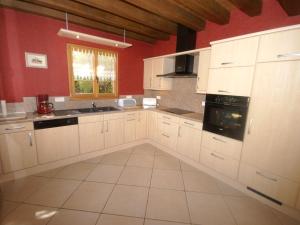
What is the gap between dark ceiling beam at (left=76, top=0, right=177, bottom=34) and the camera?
2117 millimetres

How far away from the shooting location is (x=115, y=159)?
2.98m

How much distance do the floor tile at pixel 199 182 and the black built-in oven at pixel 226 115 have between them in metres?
0.77

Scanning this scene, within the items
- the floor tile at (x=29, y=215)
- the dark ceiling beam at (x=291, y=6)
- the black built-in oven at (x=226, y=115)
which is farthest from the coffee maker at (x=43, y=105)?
the dark ceiling beam at (x=291, y=6)

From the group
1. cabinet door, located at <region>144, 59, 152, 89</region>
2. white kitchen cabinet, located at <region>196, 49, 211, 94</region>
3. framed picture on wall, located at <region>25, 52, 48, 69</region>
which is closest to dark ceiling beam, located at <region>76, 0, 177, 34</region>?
white kitchen cabinet, located at <region>196, 49, 211, 94</region>

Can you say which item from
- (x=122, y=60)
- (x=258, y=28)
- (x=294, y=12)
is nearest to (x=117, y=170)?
(x=122, y=60)

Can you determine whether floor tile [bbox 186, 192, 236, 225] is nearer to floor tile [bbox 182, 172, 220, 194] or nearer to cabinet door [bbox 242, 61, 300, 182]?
floor tile [bbox 182, 172, 220, 194]

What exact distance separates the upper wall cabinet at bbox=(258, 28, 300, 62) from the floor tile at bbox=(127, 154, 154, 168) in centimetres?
231

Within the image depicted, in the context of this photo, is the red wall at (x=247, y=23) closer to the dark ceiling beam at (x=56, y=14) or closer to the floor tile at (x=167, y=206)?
the dark ceiling beam at (x=56, y=14)

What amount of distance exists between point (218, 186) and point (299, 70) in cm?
176

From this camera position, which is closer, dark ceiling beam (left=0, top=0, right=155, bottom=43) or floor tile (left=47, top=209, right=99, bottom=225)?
floor tile (left=47, top=209, right=99, bottom=225)

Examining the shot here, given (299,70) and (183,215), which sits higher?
(299,70)

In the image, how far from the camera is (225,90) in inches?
87.0

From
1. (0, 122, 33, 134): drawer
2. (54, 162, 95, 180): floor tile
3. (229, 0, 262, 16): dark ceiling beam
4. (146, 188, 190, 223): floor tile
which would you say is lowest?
(146, 188, 190, 223): floor tile

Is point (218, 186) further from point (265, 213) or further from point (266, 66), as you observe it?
point (266, 66)
